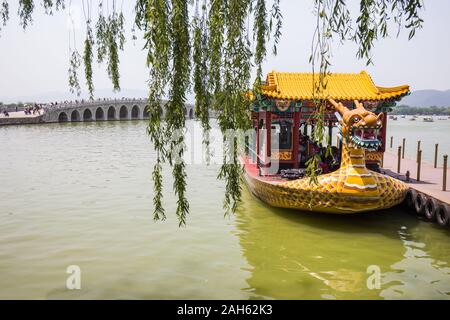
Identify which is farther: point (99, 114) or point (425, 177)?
point (99, 114)

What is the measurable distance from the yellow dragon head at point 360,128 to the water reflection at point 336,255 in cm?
192

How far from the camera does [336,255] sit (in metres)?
7.41

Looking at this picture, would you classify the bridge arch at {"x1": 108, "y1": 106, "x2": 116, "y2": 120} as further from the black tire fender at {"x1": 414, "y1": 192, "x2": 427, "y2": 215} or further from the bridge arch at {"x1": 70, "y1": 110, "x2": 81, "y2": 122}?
the black tire fender at {"x1": 414, "y1": 192, "x2": 427, "y2": 215}

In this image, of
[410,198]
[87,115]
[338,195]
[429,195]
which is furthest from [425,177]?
[87,115]

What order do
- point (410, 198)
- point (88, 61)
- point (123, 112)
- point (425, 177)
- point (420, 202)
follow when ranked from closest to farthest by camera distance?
1. point (88, 61)
2. point (420, 202)
3. point (410, 198)
4. point (425, 177)
5. point (123, 112)

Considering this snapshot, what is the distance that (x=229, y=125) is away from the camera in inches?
163

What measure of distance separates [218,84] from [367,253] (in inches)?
191

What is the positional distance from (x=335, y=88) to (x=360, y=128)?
282 cm

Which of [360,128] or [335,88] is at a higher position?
[335,88]

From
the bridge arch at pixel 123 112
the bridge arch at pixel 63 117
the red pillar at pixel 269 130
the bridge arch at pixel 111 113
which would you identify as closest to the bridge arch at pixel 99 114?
the bridge arch at pixel 111 113

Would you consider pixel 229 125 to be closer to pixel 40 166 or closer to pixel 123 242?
pixel 123 242

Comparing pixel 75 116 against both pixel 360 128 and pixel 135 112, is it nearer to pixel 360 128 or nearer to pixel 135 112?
pixel 135 112

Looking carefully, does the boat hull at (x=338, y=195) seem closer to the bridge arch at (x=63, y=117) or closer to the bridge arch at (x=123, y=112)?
the bridge arch at (x=63, y=117)
